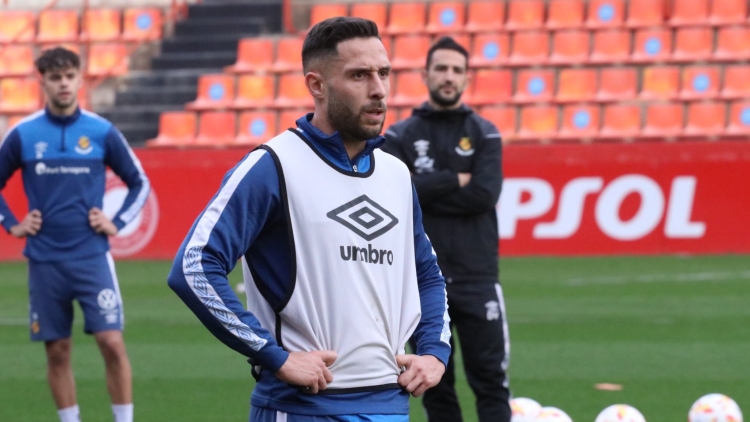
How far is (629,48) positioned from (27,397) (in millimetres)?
14366

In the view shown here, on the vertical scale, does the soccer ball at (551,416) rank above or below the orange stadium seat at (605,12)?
below

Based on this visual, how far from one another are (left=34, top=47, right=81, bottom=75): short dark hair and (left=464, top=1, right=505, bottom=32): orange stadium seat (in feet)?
49.7

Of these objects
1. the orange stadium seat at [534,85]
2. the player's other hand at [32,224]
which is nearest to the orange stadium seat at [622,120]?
the orange stadium seat at [534,85]

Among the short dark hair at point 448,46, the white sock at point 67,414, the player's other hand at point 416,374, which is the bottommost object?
the white sock at point 67,414

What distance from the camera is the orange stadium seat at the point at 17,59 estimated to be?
22.7 meters

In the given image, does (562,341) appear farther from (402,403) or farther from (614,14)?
(614,14)

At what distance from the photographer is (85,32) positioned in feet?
76.4

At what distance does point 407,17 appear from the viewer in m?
22.1

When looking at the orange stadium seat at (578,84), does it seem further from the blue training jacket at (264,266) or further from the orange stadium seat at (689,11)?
the blue training jacket at (264,266)

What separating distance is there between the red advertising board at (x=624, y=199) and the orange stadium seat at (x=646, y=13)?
5.43m

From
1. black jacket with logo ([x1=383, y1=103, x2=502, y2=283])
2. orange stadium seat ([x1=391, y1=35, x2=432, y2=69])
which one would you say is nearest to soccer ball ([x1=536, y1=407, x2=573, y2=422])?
black jacket with logo ([x1=383, y1=103, x2=502, y2=283])

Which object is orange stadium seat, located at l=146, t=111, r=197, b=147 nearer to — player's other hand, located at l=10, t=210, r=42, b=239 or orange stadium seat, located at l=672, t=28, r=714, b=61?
orange stadium seat, located at l=672, t=28, r=714, b=61

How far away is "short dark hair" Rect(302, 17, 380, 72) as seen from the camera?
3.46 m

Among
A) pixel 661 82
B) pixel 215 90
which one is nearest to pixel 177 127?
pixel 215 90
